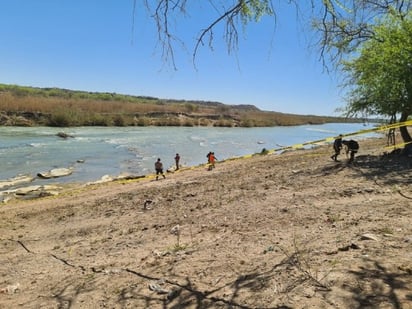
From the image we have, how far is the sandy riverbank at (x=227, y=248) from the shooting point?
4.05 m

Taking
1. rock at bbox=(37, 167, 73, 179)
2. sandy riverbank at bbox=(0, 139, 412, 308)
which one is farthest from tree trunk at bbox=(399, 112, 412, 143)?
rock at bbox=(37, 167, 73, 179)

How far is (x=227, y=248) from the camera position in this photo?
575cm

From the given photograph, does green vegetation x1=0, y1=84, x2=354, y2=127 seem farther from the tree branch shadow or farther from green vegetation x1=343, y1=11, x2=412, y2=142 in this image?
the tree branch shadow

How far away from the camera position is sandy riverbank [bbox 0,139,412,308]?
13.3 ft

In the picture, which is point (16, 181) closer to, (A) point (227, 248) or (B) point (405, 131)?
(A) point (227, 248)

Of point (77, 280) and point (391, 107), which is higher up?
point (391, 107)

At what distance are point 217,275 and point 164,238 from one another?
2.39 meters

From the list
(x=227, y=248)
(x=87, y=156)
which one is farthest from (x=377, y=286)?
(x=87, y=156)

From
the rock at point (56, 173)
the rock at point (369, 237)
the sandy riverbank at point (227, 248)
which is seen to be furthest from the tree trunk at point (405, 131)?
the rock at point (56, 173)

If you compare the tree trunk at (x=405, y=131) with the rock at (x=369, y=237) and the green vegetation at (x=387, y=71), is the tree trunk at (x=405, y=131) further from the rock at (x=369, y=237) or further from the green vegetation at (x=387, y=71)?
the rock at (x=369, y=237)

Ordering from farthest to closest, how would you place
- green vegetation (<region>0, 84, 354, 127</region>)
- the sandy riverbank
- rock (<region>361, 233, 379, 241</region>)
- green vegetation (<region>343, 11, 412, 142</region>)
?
1. green vegetation (<region>0, 84, 354, 127</region>)
2. green vegetation (<region>343, 11, 412, 142</region>)
3. rock (<region>361, 233, 379, 241</region>)
4. the sandy riverbank

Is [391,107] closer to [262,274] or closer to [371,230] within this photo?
[371,230]

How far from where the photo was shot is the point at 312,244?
539 cm

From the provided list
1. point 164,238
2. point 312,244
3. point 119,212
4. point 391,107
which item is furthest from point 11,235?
point 391,107
